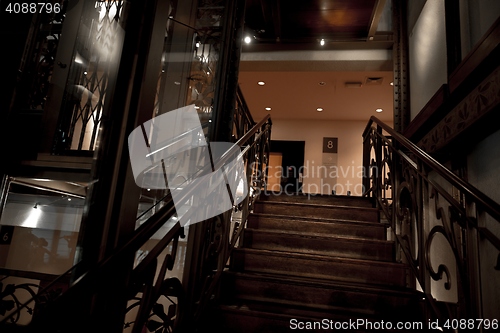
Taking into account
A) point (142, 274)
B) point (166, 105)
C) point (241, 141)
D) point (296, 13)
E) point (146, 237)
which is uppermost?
point (296, 13)

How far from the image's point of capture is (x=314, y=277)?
2766mm

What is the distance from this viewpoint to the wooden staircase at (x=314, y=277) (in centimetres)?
224

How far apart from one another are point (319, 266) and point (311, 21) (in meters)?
3.85

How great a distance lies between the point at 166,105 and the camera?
167 inches

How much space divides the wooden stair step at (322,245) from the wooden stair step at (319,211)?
0.57m

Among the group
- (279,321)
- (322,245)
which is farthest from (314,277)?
(279,321)

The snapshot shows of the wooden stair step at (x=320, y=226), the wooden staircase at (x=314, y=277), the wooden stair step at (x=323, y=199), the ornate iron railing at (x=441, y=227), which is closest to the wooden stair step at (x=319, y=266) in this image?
the wooden staircase at (x=314, y=277)

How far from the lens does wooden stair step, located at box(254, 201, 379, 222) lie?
12.3 feet

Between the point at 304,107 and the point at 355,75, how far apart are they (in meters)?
2.28

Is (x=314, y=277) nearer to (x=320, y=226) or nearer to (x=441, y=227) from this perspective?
(x=320, y=226)

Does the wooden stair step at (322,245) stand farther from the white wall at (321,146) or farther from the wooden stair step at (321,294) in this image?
the white wall at (321,146)

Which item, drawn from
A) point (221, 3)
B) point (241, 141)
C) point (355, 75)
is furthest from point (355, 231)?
point (355, 75)

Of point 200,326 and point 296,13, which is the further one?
point 296,13

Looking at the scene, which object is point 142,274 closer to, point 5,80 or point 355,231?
point 5,80
